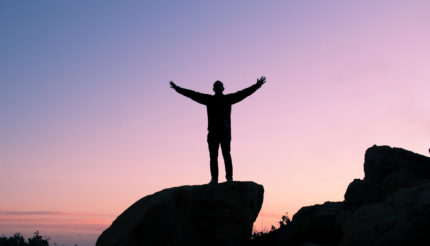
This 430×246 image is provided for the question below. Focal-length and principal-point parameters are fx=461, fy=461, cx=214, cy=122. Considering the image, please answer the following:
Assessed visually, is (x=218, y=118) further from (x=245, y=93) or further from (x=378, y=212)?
(x=378, y=212)

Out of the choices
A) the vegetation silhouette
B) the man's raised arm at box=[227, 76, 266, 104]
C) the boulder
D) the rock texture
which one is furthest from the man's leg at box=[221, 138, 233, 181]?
the vegetation silhouette

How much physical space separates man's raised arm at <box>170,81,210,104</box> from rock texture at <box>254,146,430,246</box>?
465 centimetres

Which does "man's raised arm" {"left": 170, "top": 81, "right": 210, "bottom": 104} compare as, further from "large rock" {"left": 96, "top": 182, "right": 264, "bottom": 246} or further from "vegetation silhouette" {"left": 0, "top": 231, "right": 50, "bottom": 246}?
"vegetation silhouette" {"left": 0, "top": 231, "right": 50, "bottom": 246}

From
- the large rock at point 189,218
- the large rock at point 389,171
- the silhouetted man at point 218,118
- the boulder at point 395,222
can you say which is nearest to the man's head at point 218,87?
the silhouetted man at point 218,118

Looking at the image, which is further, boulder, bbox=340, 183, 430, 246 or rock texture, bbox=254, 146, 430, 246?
rock texture, bbox=254, 146, 430, 246

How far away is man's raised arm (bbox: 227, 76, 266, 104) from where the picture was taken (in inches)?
543

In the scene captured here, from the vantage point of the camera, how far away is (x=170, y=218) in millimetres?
12531

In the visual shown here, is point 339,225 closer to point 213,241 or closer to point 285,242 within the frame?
point 285,242

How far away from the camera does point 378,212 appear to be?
1055 cm

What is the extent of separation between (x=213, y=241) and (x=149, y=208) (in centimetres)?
211

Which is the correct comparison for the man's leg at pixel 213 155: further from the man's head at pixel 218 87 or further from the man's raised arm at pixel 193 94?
the man's head at pixel 218 87

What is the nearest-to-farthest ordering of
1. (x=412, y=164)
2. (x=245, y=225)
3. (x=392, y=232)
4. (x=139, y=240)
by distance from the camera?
(x=392, y=232) < (x=139, y=240) < (x=245, y=225) < (x=412, y=164)

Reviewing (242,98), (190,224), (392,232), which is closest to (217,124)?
(242,98)

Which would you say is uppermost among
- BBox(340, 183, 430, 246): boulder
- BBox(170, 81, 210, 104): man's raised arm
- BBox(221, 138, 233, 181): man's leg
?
BBox(170, 81, 210, 104): man's raised arm
